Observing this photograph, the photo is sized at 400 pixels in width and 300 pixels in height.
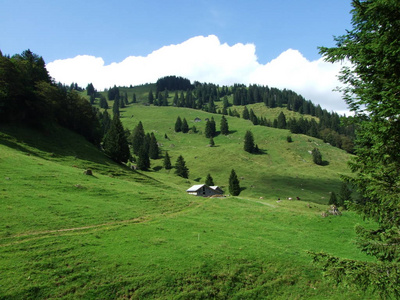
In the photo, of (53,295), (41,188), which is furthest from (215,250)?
(41,188)

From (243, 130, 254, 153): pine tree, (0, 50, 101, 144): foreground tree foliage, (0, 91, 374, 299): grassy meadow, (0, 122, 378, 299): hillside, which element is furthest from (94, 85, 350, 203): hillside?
(0, 122, 378, 299): hillside

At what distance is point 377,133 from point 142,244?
2055cm

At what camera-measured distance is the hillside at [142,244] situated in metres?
17.6

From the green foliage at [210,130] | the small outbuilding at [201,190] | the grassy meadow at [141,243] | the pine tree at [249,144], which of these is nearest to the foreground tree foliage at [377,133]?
the grassy meadow at [141,243]

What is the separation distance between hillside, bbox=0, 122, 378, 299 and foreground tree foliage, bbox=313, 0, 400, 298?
11.0 m

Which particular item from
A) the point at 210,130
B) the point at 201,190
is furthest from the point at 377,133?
the point at 210,130

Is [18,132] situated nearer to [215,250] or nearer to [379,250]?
[215,250]

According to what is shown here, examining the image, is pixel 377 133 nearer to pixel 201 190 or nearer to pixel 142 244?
pixel 142 244

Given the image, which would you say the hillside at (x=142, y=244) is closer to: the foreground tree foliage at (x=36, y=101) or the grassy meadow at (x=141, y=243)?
the grassy meadow at (x=141, y=243)

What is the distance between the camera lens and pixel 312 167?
132 m

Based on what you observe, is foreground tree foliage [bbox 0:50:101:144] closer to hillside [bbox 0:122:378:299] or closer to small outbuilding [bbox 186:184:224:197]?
hillside [bbox 0:122:378:299]

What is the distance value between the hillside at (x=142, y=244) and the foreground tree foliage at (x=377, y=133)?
11.0 metres

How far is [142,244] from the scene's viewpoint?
2322 cm

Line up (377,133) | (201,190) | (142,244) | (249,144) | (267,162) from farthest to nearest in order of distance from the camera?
(249,144)
(267,162)
(201,190)
(142,244)
(377,133)
